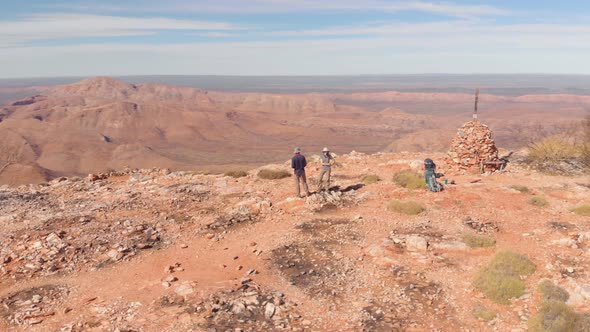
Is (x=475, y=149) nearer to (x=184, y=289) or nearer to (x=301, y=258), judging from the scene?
(x=301, y=258)

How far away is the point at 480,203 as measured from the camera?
1516cm

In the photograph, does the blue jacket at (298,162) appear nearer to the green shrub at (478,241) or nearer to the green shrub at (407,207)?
the green shrub at (407,207)

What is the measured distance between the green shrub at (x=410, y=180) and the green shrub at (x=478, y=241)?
493 centimetres

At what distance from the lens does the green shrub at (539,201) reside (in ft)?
48.4

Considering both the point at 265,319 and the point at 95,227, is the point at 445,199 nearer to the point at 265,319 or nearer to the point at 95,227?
the point at 265,319

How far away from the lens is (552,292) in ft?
29.7

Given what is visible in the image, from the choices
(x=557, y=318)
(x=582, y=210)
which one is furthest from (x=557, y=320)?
(x=582, y=210)

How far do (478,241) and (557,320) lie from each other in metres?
4.01

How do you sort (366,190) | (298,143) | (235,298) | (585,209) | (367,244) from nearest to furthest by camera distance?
(235,298) → (367,244) → (585,209) → (366,190) → (298,143)

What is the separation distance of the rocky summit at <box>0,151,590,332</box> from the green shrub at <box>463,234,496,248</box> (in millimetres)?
36

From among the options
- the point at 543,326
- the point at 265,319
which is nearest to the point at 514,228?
the point at 543,326

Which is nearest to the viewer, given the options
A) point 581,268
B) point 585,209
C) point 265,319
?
point 265,319

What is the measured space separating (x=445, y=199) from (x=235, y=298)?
9.44 meters

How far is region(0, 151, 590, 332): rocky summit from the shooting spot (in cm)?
881
